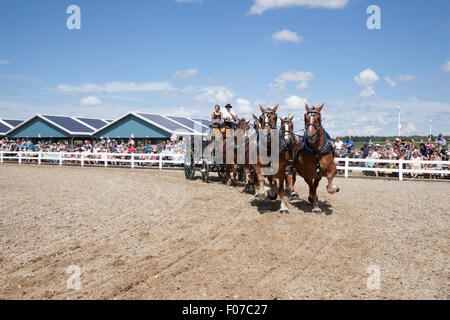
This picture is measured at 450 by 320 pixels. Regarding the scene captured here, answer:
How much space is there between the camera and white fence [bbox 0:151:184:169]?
23.2 m

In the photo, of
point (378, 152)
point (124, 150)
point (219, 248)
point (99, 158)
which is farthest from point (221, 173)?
A: point (99, 158)

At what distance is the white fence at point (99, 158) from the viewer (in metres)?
23.2

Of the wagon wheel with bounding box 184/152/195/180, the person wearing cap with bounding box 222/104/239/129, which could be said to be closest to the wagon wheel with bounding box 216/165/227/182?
the wagon wheel with bounding box 184/152/195/180

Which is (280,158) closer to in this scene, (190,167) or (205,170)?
(205,170)

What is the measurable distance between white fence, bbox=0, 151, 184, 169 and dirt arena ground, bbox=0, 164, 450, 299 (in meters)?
13.3

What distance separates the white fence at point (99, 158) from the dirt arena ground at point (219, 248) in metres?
13.3

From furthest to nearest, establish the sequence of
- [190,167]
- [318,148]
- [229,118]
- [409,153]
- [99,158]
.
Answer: [99,158] < [409,153] < [190,167] < [229,118] < [318,148]

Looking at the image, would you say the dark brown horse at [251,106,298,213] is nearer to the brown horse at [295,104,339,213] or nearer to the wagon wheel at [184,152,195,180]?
the brown horse at [295,104,339,213]

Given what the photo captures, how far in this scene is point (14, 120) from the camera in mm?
52688

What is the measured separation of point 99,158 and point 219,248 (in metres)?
23.1

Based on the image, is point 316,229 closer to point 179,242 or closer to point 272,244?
point 272,244

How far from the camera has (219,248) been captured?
5594 mm

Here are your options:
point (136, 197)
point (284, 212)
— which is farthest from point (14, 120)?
point (284, 212)
